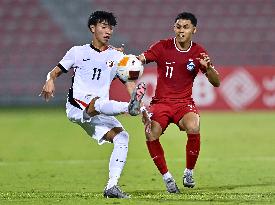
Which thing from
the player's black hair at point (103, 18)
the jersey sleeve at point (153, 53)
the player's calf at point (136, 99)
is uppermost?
the player's black hair at point (103, 18)

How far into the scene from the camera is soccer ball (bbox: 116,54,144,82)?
7.70 m

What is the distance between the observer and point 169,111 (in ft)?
28.3

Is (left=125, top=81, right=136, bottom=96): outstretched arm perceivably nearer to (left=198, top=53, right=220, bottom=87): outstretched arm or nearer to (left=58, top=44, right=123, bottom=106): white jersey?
(left=58, top=44, right=123, bottom=106): white jersey

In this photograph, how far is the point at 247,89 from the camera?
2112cm

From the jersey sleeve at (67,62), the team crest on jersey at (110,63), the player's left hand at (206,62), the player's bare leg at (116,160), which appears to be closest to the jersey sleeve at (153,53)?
the player's left hand at (206,62)

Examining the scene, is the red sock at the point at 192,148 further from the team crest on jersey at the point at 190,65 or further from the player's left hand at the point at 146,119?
the team crest on jersey at the point at 190,65

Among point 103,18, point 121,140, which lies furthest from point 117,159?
point 103,18

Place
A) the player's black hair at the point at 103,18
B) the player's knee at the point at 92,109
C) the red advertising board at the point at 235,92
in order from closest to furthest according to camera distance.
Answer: the player's knee at the point at 92,109 → the player's black hair at the point at 103,18 → the red advertising board at the point at 235,92

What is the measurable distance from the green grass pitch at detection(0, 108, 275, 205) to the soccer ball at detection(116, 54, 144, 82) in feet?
3.70

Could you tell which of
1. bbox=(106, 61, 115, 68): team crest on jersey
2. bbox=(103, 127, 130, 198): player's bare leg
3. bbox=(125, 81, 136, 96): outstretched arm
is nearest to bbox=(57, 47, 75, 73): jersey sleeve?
bbox=(106, 61, 115, 68): team crest on jersey

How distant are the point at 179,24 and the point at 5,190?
2.46 m

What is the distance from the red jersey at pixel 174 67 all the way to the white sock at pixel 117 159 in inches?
46.0

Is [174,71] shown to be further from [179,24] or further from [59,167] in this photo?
[59,167]

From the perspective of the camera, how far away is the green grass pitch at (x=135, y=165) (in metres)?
7.70
